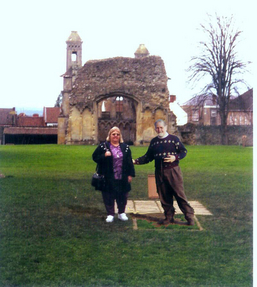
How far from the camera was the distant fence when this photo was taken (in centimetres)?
1293

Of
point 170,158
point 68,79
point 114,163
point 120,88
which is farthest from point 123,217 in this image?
point 68,79

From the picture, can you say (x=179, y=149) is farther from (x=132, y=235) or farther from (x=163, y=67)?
(x=163, y=67)

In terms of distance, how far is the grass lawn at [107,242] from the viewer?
16.1ft

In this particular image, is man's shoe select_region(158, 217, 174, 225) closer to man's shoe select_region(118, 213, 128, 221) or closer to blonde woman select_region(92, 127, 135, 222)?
man's shoe select_region(118, 213, 128, 221)

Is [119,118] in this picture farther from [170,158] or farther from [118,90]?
[170,158]

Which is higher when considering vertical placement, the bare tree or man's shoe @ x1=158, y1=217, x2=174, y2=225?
the bare tree

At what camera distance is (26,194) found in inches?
386

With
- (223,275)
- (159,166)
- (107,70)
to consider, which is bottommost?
(223,275)

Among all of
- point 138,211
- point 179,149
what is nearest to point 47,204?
point 138,211

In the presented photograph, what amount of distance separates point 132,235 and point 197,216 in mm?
1757

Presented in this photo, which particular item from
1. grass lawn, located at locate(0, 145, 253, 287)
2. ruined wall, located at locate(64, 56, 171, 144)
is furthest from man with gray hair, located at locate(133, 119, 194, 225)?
ruined wall, located at locate(64, 56, 171, 144)

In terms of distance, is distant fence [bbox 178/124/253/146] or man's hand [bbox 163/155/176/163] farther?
distant fence [bbox 178/124/253/146]

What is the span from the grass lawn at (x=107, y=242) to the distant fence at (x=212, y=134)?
6.26 ft

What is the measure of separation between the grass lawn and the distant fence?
6.26 feet
